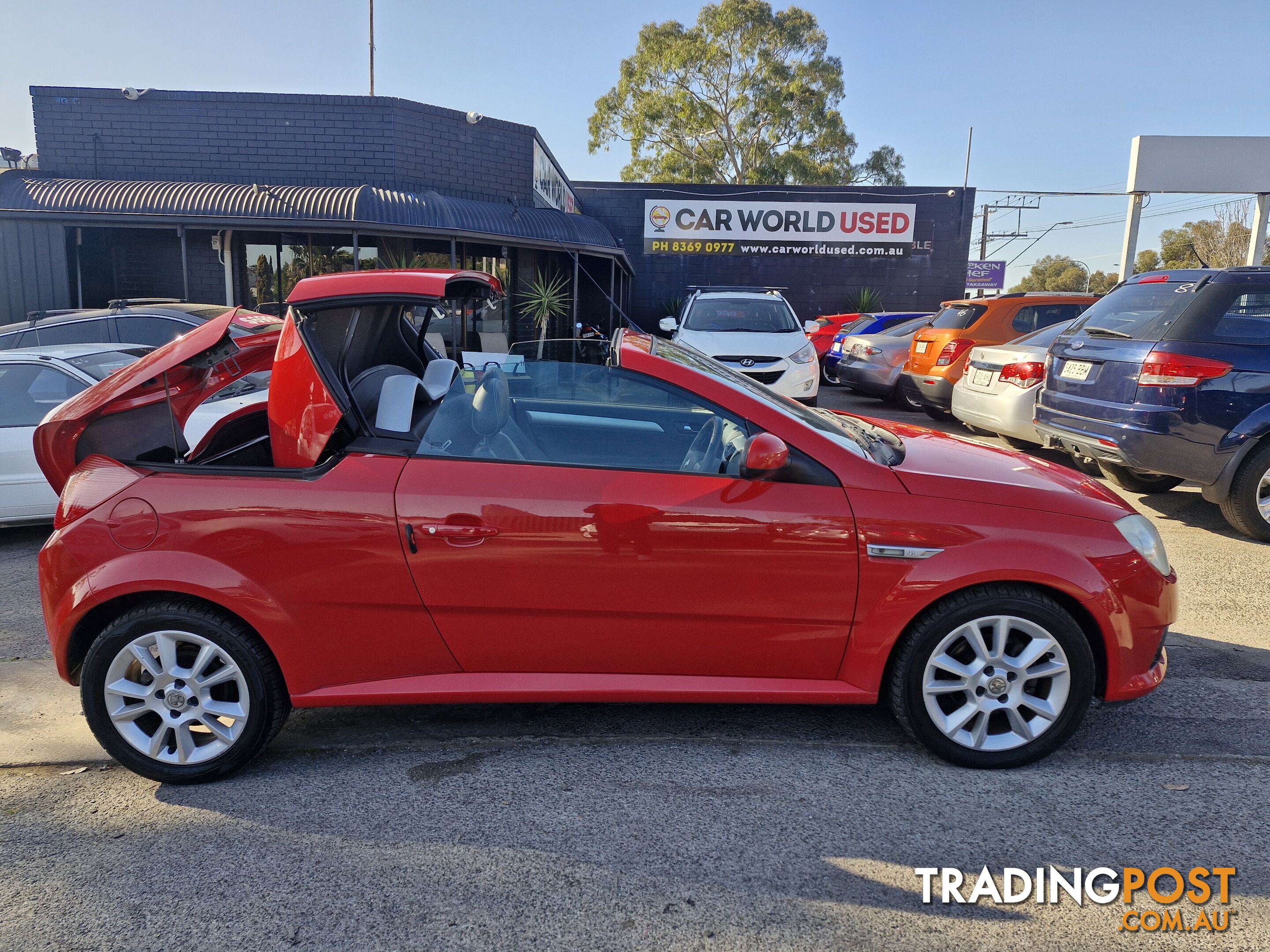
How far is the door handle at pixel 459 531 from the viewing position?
3.06 m

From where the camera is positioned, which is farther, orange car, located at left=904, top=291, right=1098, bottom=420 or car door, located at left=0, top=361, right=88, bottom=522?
orange car, located at left=904, top=291, right=1098, bottom=420

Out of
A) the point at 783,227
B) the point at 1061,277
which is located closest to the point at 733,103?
the point at 783,227

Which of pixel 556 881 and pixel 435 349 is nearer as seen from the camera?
pixel 556 881

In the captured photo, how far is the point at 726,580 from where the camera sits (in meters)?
3.10

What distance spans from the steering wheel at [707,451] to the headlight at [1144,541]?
4.69ft

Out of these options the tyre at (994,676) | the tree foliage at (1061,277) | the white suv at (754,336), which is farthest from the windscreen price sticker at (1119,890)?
the tree foliage at (1061,277)

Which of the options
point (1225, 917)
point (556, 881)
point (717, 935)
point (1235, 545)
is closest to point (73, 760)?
point (556, 881)

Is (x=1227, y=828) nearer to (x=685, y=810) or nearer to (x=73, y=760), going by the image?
(x=685, y=810)

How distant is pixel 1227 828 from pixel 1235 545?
3960 mm

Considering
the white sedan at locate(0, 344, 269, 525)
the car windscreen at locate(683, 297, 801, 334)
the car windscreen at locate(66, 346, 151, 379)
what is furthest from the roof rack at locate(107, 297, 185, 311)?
the car windscreen at locate(683, 297, 801, 334)

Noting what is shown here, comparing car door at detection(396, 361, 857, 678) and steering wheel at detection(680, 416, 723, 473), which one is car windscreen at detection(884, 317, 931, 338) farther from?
car door at detection(396, 361, 857, 678)

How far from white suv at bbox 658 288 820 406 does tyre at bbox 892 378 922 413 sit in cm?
133

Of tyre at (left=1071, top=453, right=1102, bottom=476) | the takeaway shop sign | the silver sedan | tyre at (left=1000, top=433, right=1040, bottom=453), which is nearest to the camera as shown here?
tyre at (left=1071, top=453, right=1102, bottom=476)

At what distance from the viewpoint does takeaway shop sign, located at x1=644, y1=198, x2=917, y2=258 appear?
23.7 m
